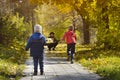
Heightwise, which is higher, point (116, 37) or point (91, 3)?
point (91, 3)

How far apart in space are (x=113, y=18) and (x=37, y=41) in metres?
11.3

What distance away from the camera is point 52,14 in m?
72.5

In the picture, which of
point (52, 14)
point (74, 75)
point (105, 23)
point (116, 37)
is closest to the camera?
point (74, 75)

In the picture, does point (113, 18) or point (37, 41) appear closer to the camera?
point (37, 41)

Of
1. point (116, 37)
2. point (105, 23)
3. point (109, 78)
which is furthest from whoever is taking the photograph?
point (105, 23)

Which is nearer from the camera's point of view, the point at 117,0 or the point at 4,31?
the point at 117,0

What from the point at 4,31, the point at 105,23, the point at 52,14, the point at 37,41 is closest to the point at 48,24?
the point at 52,14

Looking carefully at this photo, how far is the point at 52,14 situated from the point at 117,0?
44710mm

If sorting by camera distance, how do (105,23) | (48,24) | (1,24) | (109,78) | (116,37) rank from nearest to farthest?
1. (109,78)
2. (116,37)
3. (105,23)
4. (1,24)
5. (48,24)

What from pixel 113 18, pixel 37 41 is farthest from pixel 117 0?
pixel 37 41

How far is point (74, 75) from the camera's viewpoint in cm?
1727

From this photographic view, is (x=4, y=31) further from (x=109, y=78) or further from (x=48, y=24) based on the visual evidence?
(x=48, y=24)

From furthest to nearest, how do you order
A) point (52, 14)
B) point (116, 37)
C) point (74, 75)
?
point (52, 14) → point (116, 37) → point (74, 75)

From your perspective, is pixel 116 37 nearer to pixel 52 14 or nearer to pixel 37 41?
pixel 37 41
